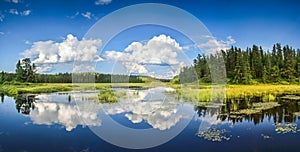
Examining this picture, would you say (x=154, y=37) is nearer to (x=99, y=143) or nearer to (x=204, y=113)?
(x=204, y=113)

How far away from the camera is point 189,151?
10367 millimetres

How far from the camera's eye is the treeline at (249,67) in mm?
45312

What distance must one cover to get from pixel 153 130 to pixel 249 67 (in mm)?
36526

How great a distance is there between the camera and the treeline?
149 feet

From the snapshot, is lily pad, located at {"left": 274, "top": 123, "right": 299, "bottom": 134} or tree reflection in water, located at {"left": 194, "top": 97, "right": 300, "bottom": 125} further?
tree reflection in water, located at {"left": 194, "top": 97, "right": 300, "bottom": 125}

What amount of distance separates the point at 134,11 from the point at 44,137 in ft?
27.6

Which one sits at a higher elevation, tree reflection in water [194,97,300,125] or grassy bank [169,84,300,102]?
grassy bank [169,84,300,102]

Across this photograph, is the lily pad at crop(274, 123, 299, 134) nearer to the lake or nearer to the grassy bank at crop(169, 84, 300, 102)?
the lake

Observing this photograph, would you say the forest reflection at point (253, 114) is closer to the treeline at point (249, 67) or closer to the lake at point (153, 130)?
the lake at point (153, 130)

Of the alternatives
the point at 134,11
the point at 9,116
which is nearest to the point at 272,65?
the point at 134,11

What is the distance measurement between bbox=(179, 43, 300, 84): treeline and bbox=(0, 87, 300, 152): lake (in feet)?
83.4

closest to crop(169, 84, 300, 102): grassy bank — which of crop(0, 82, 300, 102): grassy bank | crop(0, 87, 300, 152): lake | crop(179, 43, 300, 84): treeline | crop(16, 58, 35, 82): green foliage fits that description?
crop(0, 82, 300, 102): grassy bank

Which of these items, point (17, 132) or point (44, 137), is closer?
point (44, 137)

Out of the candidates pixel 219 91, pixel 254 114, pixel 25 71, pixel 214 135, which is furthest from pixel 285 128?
pixel 25 71
